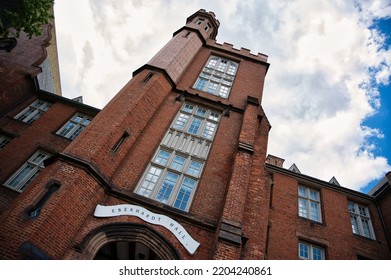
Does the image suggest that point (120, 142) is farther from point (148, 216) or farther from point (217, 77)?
point (217, 77)

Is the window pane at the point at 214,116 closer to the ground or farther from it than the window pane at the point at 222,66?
closer to the ground

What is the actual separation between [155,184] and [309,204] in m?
9.56

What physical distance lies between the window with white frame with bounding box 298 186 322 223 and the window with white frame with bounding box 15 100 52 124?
669 inches

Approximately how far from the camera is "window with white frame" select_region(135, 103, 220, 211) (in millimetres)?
9078

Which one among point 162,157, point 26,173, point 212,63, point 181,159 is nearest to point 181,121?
point 181,159

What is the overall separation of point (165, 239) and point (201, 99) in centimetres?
791

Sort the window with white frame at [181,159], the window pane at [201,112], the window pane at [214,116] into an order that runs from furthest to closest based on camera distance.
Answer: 1. the window pane at [201,112]
2. the window pane at [214,116]
3. the window with white frame at [181,159]

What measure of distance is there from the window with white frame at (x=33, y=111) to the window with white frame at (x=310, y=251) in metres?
16.9

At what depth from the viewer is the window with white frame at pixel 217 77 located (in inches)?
579

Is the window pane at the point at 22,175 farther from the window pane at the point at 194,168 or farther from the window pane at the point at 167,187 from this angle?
the window pane at the point at 194,168

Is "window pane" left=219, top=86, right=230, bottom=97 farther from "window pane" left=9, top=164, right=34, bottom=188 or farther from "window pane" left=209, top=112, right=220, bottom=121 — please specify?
"window pane" left=9, top=164, right=34, bottom=188

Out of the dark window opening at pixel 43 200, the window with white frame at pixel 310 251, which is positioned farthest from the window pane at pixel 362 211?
the dark window opening at pixel 43 200

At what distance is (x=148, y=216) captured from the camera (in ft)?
25.6

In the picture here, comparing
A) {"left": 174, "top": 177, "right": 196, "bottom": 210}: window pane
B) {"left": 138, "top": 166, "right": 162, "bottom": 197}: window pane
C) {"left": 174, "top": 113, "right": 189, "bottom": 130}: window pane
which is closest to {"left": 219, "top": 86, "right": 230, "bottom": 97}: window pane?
{"left": 174, "top": 113, "right": 189, "bottom": 130}: window pane
